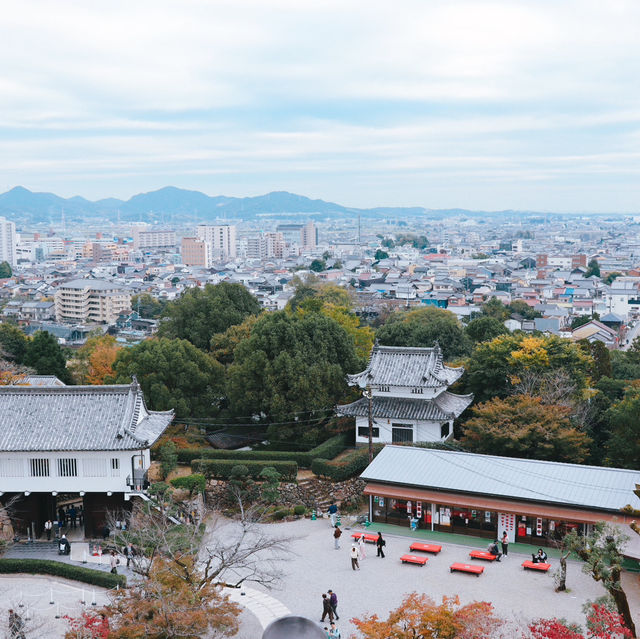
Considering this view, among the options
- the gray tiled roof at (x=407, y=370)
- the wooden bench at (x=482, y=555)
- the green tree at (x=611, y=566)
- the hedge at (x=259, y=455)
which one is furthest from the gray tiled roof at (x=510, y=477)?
the green tree at (x=611, y=566)

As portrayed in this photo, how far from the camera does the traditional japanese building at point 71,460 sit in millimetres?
24828

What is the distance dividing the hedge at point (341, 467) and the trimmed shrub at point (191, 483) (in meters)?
4.37

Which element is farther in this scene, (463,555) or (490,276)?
(490,276)

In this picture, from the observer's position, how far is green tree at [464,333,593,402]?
32.6 m

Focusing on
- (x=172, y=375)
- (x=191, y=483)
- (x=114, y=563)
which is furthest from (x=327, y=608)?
(x=172, y=375)

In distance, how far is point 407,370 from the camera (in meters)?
32.0

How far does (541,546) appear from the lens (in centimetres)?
2359

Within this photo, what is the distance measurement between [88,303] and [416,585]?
9509 cm

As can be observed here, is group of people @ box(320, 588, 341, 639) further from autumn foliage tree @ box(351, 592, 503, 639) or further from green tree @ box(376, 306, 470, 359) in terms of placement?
green tree @ box(376, 306, 470, 359)

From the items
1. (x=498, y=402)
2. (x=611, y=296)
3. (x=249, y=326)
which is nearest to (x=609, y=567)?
(x=498, y=402)

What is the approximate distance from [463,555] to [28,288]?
122989 mm

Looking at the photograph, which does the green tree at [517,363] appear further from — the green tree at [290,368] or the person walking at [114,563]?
the person walking at [114,563]

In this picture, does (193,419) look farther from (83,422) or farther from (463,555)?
(463,555)

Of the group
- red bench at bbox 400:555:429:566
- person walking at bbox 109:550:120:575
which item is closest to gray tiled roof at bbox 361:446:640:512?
red bench at bbox 400:555:429:566
